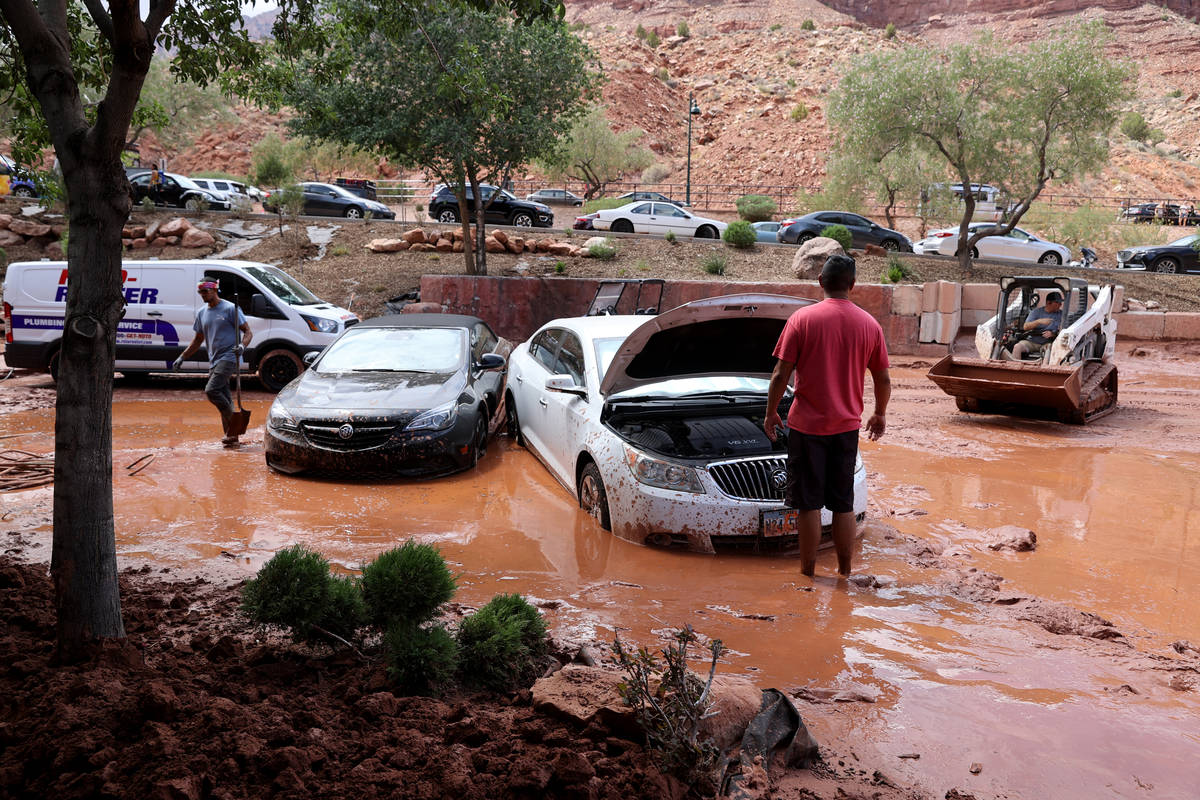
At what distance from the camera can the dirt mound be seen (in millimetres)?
2652

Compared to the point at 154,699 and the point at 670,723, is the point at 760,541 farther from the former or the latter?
the point at 154,699

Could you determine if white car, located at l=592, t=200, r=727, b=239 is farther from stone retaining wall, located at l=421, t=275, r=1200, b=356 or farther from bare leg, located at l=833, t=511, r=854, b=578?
bare leg, located at l=833, t=511, r=854, b=578

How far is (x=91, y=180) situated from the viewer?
3346 mm

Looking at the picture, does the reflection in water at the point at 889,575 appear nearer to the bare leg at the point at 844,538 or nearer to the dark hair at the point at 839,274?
the bare leg at the point at 844,538

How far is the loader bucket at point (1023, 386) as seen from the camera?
11.1 m

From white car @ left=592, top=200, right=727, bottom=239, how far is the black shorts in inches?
995

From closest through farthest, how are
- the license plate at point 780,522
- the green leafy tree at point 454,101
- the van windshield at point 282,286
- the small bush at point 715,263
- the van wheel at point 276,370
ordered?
the license plate at point 780,522 → the van wheel at point 276,370 → the van windshield at point 282,286 → the green leafy tree at point 454,101 → the small bush at point 715,263

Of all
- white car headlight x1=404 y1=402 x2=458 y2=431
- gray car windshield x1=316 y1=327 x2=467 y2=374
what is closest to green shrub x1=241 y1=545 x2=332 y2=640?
white car headlight x1=404 y1=402 x2=458 y2=431

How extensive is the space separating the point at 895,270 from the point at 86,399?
19.3 meters

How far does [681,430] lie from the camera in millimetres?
6477

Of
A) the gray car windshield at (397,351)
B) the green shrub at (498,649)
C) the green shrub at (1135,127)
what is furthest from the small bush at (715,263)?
the green shrub at (1135,127)

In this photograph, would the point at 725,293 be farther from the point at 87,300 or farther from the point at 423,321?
the point at 87,300

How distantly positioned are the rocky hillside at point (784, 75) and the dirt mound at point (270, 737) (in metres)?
61.9

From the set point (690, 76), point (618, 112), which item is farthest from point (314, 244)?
point (690, 76)
